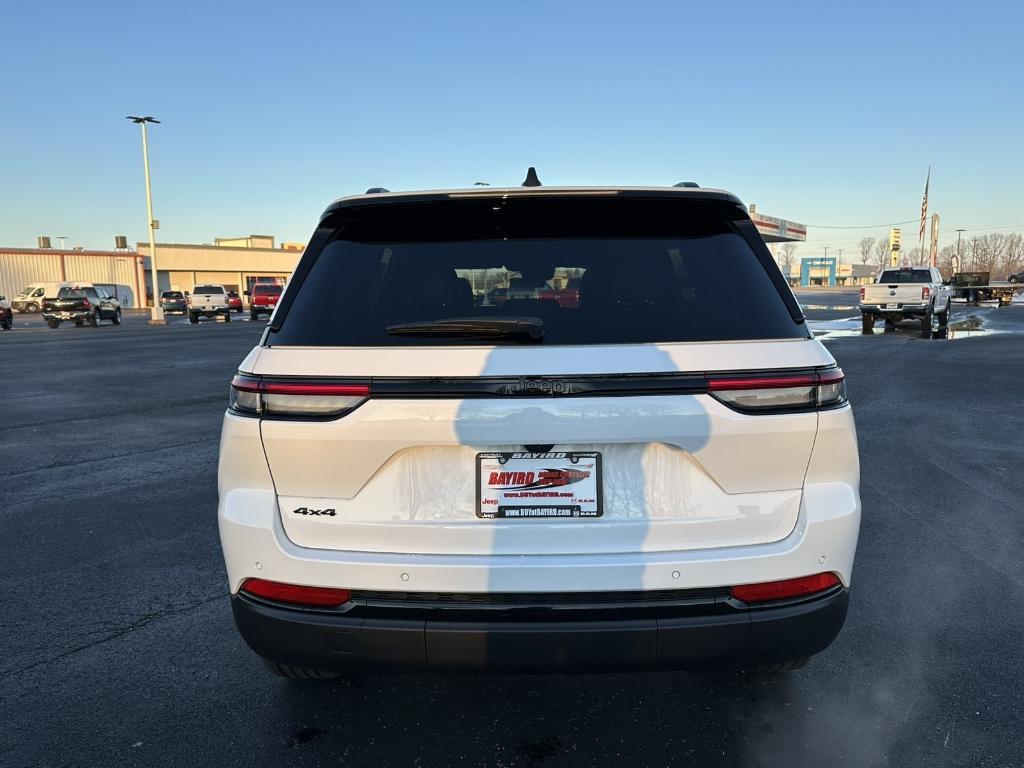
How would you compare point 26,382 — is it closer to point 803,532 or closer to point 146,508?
point 146,508

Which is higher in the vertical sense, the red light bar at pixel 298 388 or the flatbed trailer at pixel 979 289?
the flatbed trailer at pixel 979 289

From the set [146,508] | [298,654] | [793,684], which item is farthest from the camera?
[146,508]

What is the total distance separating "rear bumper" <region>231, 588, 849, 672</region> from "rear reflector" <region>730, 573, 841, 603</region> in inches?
1.1

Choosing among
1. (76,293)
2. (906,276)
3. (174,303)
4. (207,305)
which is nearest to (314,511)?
(906,276)

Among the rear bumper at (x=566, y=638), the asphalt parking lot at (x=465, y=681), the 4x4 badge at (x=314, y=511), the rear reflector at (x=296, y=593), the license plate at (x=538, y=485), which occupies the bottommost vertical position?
Answer: the asphalt parking lot at (x=465, y=681)

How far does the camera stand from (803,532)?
203 cm

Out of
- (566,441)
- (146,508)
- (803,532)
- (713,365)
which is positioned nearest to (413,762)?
(566,441)

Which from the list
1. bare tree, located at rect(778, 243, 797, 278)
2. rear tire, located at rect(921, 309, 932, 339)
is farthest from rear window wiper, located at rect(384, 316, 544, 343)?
bare tree, located at rect(778, 243, 797, 278)

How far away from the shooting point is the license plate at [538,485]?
197cm

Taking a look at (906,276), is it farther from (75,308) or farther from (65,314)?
(65,314)

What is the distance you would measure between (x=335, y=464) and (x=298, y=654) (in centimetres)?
60

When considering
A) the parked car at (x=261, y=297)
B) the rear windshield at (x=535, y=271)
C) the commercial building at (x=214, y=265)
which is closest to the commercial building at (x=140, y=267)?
the commercial building at (x=214, y=265)

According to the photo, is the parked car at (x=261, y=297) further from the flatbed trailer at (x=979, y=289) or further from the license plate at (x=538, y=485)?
the license plate at (x=538, y=485)

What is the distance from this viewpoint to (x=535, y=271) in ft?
7.73
